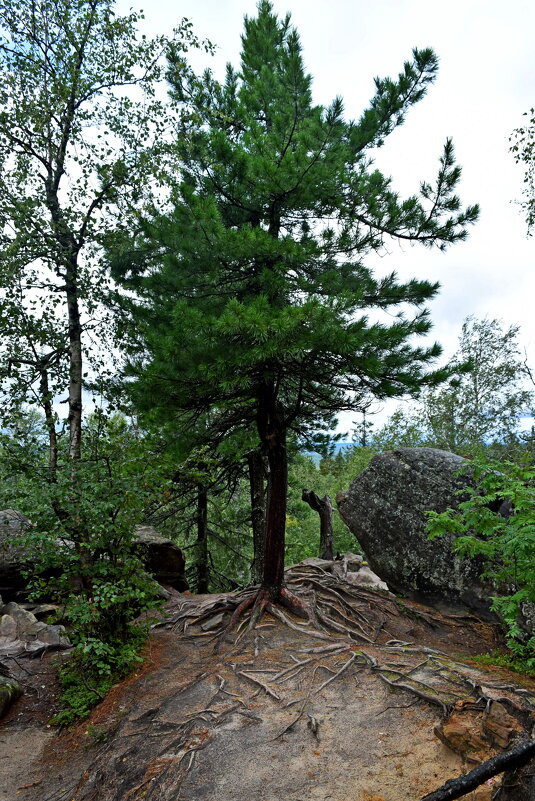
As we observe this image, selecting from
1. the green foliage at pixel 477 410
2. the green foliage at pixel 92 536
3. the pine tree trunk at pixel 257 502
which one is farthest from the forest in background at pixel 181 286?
the green foliage at pixel 477 410

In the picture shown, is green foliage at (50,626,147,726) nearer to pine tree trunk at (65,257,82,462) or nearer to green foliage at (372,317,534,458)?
pine tree trunk at (65,257,82,462)

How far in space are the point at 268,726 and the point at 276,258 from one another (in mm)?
6253

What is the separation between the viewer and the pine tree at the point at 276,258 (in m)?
6.94

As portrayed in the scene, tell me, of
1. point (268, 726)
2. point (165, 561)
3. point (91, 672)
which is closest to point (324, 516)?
point (165, 561)

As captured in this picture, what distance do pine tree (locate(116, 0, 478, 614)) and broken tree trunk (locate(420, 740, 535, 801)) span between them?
5003 millimetres

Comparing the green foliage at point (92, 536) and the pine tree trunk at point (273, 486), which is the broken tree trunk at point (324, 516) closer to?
the pine tree trunk at point (273, 486)

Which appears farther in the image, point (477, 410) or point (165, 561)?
point (477, 410)

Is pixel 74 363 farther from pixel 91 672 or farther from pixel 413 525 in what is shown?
pixel 413 525

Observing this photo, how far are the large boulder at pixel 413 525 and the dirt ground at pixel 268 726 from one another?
178 centimetres

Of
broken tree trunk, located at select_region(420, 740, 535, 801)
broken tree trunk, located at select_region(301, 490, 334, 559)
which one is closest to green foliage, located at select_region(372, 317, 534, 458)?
broken tree trunk, located at select_region(301, 490, 334, 559)

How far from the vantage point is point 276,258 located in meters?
7.72

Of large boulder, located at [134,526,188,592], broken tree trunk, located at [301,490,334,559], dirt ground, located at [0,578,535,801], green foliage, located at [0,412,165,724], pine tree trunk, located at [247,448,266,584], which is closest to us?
dirt ground, located at [0,578,535,801]

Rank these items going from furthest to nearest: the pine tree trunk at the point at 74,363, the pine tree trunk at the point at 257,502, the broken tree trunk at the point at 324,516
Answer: the broken tree trunk at the point at 324,516
the pine tree trunk at the point at 257,502
the pine tree trunk at the point at 74,363

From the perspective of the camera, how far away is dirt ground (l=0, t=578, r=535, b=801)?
363 cm
